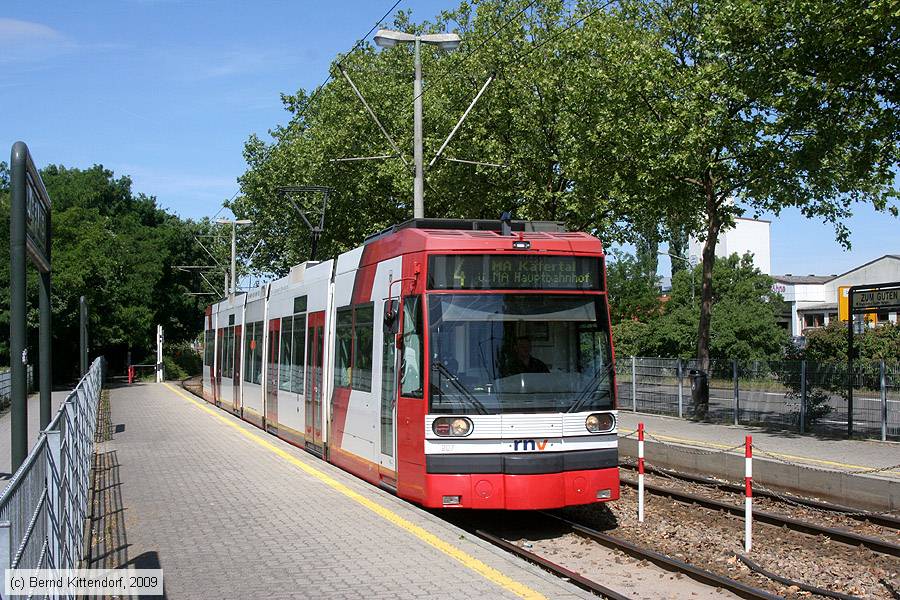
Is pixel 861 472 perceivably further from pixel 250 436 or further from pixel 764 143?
pixel 250 436

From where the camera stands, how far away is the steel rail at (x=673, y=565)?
7.59 m

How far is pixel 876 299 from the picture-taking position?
17.7 metres

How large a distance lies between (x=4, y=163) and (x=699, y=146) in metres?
63.6

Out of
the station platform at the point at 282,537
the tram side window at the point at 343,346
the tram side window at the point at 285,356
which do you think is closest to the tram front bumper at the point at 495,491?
the station platform at the point at 282,537

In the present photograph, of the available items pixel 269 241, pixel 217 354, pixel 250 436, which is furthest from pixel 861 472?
pixel 269 241

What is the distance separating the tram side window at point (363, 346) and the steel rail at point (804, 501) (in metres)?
5.49

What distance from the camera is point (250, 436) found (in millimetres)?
18812

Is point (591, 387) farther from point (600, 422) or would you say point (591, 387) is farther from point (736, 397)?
point (736, 397)

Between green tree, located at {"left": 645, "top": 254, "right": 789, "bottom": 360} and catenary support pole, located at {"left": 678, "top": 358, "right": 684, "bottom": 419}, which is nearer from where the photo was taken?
catenary support pole, located at {"left": 678, "top": 358, "right": 684, "bottom": 419}

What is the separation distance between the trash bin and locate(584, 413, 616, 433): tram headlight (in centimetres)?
1346

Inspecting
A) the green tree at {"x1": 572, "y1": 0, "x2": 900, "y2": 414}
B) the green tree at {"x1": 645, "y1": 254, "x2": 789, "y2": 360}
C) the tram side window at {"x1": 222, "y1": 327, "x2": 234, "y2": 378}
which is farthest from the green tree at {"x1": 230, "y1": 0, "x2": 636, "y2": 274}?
the green tree at {"x1": 645, "y1": 254, "x2": 789, "y2": 360}

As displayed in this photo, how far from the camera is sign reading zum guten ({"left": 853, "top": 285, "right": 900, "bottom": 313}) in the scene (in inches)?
676

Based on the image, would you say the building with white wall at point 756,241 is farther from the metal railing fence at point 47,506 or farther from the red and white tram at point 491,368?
the metal railing fence at point 47,506

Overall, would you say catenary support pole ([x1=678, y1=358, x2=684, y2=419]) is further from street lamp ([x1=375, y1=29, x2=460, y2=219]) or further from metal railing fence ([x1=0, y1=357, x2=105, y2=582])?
metal railing fence ([x1=0, y1=357, x2=105, y2=582])
